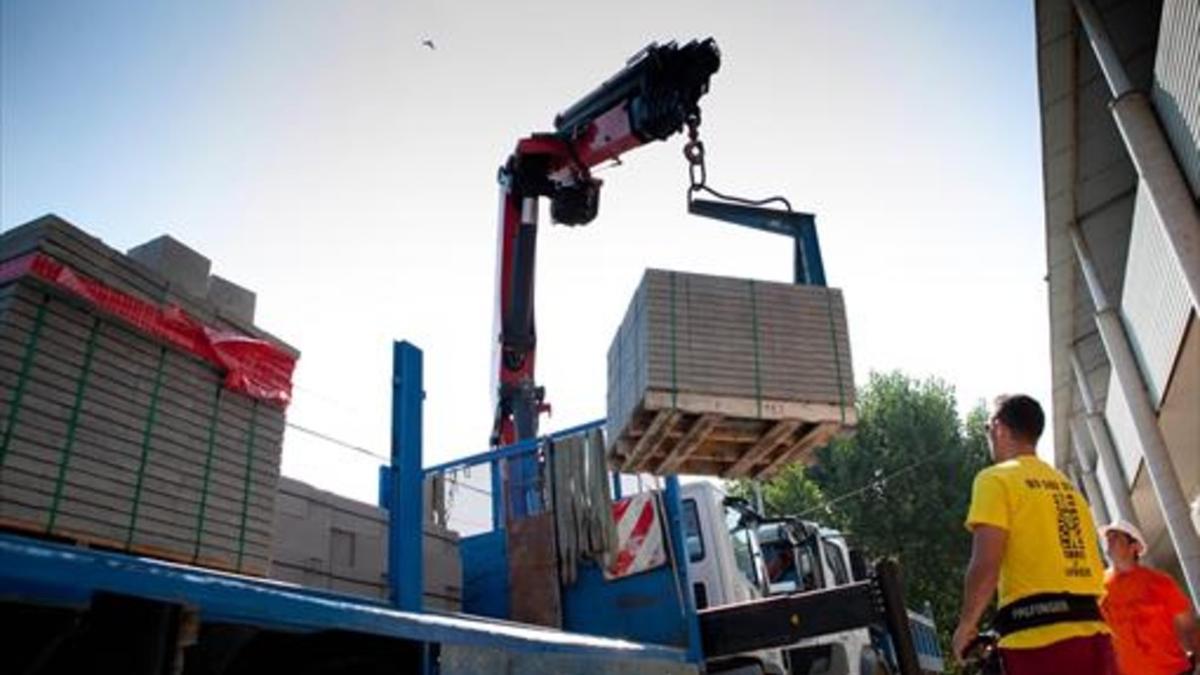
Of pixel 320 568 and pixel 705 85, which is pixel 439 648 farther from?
pixel 705 85

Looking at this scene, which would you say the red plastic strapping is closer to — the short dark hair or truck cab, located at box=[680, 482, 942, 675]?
the short dark hair

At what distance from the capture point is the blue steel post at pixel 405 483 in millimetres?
4207

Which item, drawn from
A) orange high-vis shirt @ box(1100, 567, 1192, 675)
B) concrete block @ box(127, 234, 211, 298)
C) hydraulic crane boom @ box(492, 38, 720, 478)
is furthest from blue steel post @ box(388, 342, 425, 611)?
orange high-vis shirt @ box(1100, 567, 1192, 675)

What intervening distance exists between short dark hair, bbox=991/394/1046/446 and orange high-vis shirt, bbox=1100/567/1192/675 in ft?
7.75

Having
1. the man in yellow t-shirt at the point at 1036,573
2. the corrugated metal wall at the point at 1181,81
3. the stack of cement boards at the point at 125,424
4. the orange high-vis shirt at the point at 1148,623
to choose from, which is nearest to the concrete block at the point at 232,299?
the stack of cement boards at the point at 125,424

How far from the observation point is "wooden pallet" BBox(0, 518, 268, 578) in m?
3.27

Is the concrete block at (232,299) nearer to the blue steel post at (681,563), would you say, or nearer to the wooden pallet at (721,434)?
the wooden pallet at (721,434)

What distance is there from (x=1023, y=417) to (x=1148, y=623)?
9.25ft

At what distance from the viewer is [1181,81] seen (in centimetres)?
814

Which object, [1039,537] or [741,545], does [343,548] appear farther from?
[1039,537]

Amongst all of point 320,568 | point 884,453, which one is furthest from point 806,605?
point 884,453

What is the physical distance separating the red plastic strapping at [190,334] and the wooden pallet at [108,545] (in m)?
0.83

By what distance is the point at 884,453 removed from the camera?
2895 cm

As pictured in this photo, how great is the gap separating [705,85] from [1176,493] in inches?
329
